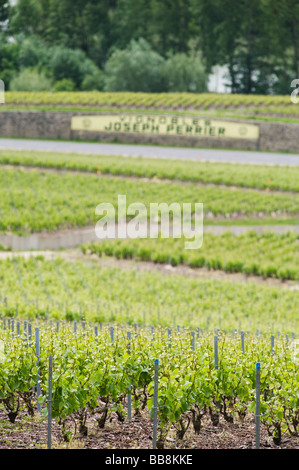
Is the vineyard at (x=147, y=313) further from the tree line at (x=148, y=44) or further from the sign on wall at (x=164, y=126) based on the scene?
the tree line at (x=148, y=44)

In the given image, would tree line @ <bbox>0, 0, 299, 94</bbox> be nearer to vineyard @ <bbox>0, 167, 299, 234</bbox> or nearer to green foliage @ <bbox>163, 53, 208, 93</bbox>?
green foliage @ <bbox>163, 53, 208, 93</bbox>

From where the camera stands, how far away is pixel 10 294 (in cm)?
2166

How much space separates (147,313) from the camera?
2031 centimetres

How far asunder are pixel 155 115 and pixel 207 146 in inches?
184

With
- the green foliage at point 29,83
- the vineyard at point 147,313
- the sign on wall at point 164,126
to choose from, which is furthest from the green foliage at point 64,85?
the vineyard at point 147,313

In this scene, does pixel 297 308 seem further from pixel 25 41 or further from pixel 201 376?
pixel 25 41

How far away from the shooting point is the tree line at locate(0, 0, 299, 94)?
231 ft

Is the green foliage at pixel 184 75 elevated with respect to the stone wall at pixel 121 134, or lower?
elevated

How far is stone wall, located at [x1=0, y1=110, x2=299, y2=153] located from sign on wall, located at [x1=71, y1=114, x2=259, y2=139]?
29 centimetres

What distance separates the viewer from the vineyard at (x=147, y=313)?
30.5 feet

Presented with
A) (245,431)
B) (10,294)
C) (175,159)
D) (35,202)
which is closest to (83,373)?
(245,431)

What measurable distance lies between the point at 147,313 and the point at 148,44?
6013cm

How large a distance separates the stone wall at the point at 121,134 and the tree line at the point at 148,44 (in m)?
12.3

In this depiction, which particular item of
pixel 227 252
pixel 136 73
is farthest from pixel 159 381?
pixel 136 73
